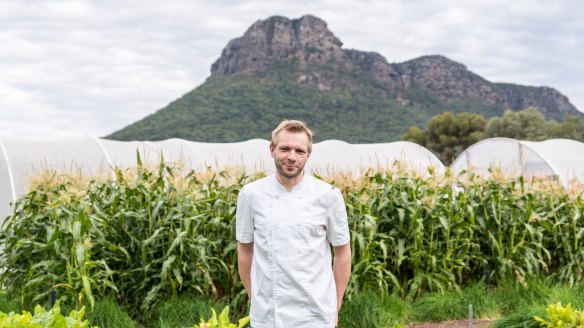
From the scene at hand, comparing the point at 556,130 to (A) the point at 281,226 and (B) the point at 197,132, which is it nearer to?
(B) the point at 197,132

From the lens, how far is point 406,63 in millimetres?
75125

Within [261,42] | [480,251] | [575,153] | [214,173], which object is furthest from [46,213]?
[261,42]

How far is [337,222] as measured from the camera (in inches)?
122

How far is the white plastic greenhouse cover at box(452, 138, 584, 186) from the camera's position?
1659 cm

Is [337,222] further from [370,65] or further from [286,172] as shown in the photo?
[370,65]

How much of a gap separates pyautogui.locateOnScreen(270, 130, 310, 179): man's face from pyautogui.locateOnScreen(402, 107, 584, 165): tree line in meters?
33.3

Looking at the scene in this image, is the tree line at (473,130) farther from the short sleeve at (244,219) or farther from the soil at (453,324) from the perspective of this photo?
the short sleeve at (244,219)

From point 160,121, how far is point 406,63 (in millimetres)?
39981

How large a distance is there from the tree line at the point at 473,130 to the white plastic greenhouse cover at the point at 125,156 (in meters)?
18.2

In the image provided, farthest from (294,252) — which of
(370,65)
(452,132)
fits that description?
(370,65)

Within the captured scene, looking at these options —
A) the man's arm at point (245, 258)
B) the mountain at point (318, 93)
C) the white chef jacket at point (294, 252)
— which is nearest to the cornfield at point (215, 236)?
the man's arm at point (245, 258)

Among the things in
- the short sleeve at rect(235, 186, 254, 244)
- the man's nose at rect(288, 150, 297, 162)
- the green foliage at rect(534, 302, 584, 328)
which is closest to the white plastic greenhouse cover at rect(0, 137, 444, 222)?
the green foliage at rect(534, 302, 584, 328)

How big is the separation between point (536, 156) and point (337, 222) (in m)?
14.9

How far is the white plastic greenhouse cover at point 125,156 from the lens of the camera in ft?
34.4
